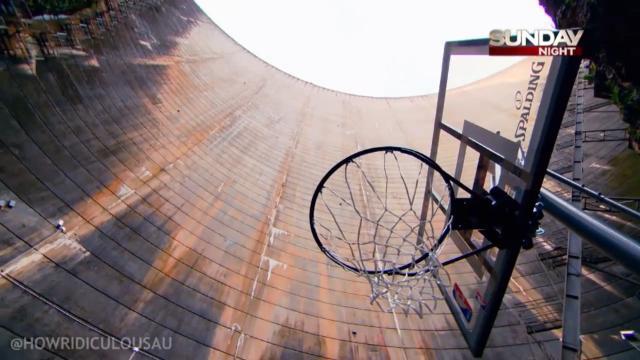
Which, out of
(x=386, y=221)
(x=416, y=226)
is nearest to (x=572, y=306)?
(x=416, y=226)

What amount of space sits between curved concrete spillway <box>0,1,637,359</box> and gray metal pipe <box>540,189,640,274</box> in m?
3.50

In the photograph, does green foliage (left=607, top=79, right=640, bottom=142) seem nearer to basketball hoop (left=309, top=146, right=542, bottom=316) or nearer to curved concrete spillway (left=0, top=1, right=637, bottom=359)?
curved concrete spillway (left=0, top=1, right=637, bottom=359)

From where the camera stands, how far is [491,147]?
4.46 metres

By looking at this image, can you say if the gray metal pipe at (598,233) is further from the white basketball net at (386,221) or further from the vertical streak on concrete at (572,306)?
the white basketball net at (386,221)

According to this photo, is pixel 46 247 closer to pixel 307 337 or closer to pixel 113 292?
pixel 113 292

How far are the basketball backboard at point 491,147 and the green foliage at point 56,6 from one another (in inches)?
377

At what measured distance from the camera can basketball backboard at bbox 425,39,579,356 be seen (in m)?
3.42

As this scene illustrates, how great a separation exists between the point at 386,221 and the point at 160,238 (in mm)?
7143

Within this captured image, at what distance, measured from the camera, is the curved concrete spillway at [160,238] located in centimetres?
541

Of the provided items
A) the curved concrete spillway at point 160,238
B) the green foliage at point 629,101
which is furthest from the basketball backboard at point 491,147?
the green foliage at point 629,101

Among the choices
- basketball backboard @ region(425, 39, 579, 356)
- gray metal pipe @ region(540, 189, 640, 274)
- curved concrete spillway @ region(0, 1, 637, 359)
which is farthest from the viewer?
curved concrete spillway @ region(0, 1, 637, 359)

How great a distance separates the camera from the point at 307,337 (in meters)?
6.66

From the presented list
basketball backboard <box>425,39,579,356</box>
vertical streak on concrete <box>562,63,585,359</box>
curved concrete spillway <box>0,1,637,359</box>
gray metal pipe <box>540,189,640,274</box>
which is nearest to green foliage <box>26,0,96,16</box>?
curved concrete spillway <box>0,1,637,359</box>

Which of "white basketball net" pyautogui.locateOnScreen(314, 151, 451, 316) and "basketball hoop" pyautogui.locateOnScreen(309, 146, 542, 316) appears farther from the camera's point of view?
"white basketball net" pyautogui.locateOnScreen(314, 151, 451, 316)
